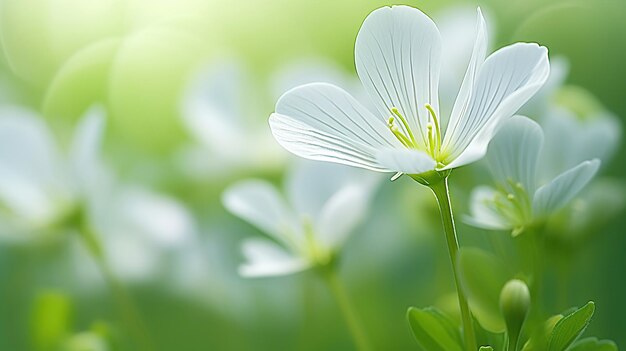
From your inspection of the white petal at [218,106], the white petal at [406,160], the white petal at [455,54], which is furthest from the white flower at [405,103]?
the white petal at [218,106]

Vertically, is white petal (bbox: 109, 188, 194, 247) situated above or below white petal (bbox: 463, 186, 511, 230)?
above

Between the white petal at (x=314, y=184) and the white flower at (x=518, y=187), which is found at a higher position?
the white petal at (x=314, y=184)

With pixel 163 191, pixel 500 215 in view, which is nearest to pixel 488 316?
pixel 500 215

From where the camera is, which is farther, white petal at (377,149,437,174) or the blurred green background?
the blurred green background

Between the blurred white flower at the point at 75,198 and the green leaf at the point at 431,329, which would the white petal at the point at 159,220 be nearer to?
the blurred white flower at the point at 75,198

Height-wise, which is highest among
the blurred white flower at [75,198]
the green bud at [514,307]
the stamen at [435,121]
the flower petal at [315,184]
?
the blurred white flower at [75,198]

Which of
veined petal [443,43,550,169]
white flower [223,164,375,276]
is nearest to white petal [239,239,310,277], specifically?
white flower [223,164,375,276]

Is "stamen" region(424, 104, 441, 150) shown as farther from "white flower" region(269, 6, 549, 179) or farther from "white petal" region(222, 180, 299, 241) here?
"white petal" region(222, 180, 299, 241)
